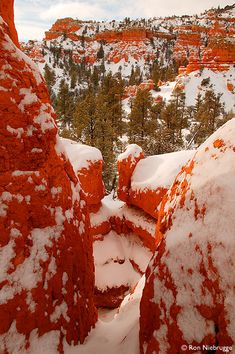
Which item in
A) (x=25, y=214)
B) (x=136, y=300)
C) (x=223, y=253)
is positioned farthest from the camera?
(x=136, y=300)

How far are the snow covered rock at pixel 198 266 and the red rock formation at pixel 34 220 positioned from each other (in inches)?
40.6

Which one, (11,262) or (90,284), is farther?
(90,284)

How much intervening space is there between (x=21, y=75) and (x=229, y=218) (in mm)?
2836

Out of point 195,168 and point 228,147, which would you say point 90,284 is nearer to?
point 195,168

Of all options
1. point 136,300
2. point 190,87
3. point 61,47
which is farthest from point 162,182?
point 61,47

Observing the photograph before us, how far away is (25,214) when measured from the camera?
10.9 ft

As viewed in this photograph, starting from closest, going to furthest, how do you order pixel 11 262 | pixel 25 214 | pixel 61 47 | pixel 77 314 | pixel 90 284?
pixel 11 262, pixel 25 214, pixel 77 314, pixel 90 284, pixel 61 47

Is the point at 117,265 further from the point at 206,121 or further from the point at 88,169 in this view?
the point at 206,121

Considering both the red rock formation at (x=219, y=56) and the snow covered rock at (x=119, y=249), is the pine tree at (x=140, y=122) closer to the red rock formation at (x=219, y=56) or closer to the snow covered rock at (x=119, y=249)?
the snow covered rock at (x=119, y=249)

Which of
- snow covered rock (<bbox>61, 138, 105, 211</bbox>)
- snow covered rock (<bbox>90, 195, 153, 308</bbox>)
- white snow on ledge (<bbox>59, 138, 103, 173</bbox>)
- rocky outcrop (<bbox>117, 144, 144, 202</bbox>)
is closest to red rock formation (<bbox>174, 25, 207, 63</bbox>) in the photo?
rocky outcrop (<bbox>117, 144, 144, 202</bbox>)

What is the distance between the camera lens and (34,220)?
3430mm

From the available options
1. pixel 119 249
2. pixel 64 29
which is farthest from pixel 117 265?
pixel 64 29

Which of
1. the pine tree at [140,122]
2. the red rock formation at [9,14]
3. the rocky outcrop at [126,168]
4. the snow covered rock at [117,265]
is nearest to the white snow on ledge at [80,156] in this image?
the rocky outcrop at [126,168]

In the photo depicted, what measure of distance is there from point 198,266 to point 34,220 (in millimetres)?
1930
